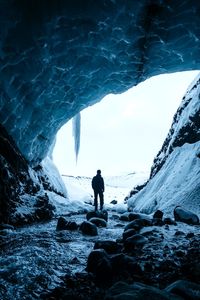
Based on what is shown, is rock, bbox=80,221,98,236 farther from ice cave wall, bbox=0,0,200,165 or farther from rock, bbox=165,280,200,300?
ice cave wall, bbox=0,0,200,165

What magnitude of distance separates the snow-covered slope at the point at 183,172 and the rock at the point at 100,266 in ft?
15.5

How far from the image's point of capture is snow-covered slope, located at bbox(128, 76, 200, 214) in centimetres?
749

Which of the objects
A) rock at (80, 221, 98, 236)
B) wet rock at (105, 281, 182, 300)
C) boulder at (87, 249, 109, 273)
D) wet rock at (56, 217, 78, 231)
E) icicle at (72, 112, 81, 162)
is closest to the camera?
wet rock at (105, 281, 182, 300)

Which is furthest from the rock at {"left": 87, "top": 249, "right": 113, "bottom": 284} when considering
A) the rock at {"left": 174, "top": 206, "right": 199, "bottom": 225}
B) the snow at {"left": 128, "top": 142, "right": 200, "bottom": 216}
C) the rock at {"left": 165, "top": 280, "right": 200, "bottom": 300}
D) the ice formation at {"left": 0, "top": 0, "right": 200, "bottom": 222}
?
the snow at {"left": 128, "top": 142, "right": 200, "bottom": 216}

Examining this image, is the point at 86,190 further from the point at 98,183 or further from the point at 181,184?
→ the point at 181,184

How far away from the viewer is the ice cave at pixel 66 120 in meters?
2.35

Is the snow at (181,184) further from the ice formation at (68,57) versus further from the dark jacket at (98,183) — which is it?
the dark jacket at (98,183)

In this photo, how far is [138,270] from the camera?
2.47 meters

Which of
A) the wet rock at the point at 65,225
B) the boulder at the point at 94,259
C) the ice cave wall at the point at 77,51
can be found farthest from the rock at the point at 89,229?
the ice cave wall at the point at 77,51

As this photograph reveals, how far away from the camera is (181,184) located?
8.43 metres

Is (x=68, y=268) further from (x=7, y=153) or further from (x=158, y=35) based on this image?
(x=158, y=35)

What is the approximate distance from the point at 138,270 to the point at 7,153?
539 cm

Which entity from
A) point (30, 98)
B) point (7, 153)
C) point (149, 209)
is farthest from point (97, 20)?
point (149, 209)

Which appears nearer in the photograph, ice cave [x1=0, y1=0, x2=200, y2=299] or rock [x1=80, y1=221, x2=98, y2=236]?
ice cave [x1=0, y1=0, x2=200, y2=299]
